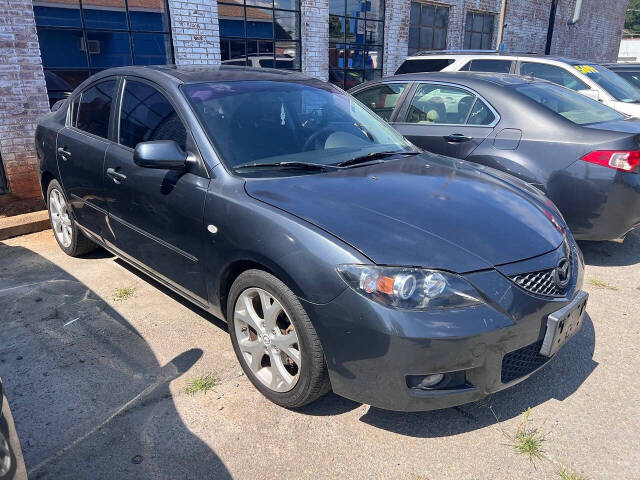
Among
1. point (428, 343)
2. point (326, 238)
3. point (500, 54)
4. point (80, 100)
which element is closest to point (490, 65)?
point (500, 54)

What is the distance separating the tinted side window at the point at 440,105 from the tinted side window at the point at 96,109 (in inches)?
112

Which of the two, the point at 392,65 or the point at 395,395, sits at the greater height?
the point at 392,65

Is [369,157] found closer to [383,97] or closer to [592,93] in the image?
[383,97]

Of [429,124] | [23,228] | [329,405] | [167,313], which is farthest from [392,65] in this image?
[329,405]

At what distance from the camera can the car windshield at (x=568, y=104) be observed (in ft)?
15.2

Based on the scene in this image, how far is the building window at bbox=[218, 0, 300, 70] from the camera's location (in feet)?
27.2

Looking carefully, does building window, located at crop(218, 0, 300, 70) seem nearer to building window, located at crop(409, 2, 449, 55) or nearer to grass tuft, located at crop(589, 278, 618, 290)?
building window, located at crop(409, 2, 449, 55)

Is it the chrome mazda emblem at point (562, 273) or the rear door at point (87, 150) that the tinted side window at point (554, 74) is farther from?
the rear door at point (87, 150)

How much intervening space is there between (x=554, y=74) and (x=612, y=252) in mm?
3809

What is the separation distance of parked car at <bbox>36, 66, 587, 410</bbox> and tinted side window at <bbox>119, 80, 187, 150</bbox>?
0.02 meters

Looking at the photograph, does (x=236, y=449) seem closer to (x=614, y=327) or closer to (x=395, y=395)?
(x=395, y=395)

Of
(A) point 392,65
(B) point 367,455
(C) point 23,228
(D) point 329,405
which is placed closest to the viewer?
(B) point 367,455

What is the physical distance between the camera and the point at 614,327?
3.45m

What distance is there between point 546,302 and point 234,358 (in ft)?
5.85
